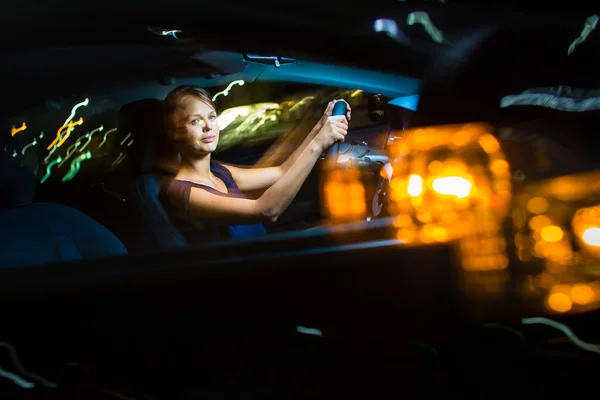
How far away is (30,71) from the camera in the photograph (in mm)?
2109

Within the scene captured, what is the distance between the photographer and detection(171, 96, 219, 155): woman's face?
6.63ft

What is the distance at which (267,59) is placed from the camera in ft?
6.76

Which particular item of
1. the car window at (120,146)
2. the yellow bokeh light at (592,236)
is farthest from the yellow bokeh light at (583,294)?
the car window at (120,146)

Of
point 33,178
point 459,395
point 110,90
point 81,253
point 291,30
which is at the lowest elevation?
point 459,395

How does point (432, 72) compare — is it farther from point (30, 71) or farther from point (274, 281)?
point (30, 71)

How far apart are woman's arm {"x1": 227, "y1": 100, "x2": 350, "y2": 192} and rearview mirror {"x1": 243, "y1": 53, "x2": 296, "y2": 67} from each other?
242 millimetres

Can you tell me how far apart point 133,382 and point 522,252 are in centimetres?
150

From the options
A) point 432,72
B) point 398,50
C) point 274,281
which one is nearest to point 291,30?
point 398,50

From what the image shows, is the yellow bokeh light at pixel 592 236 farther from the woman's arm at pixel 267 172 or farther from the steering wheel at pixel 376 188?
the woman's arm at pixel 267 172

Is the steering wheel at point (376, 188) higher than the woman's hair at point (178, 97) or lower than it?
lower

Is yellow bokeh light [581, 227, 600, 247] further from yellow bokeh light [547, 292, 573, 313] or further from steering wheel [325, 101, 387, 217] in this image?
steering wheel [325, 101, 387, 217]

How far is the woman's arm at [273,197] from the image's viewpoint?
6.54ft

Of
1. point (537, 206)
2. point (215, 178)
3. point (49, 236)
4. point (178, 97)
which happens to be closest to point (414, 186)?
point (537, 206)

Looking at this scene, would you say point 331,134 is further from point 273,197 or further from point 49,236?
point 49,236
